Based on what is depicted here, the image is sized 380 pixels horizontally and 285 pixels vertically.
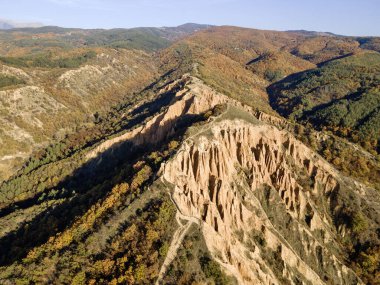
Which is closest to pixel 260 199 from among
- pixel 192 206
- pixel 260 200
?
pixel 260 200

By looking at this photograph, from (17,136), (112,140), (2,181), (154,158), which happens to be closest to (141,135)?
(112,140)

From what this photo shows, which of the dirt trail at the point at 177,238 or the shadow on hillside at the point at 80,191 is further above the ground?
the dirt trail at the point at 177,238

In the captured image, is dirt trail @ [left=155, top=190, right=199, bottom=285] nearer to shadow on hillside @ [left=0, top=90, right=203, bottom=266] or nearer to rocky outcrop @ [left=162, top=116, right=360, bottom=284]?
rocky outcrop @ [left=162, top=116, right=360, bottom=284]

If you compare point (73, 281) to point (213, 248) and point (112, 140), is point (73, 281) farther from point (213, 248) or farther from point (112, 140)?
point (112, 140)

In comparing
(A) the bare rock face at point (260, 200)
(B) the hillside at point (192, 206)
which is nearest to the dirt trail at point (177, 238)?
(B) the hillside at point (192, 206)

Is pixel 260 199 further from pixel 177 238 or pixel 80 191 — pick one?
pixel 80 191

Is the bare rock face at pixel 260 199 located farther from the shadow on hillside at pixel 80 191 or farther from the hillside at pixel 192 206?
the shadow on hillside at pixel 80 191

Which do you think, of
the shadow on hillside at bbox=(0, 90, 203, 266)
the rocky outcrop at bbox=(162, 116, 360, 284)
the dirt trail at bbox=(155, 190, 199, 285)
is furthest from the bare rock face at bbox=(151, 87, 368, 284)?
the shadow on hillside at bbox=(0, 90, 203, 266)
